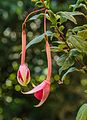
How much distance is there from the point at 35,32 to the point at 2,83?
276mm

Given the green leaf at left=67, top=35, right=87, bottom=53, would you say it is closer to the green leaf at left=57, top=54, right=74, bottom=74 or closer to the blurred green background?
the green leaf at left=57, top=54, right=74, bottom=74

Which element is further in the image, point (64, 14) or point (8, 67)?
point (8, 67)

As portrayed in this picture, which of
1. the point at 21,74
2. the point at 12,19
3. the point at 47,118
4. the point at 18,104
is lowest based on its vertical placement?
the point at 47,118

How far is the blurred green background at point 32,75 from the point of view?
196 cm

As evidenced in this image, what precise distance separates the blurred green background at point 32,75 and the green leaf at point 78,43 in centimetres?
118

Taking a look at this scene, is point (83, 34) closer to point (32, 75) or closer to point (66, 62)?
point (66, 62)

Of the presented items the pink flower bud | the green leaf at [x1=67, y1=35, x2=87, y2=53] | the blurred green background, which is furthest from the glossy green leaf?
the blurred green background

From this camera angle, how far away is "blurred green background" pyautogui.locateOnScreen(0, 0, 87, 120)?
6.43 ft

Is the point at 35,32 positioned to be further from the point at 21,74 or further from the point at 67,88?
the point at 21,74

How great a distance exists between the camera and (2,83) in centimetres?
201

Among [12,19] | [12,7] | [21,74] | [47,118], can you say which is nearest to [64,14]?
[21,74]

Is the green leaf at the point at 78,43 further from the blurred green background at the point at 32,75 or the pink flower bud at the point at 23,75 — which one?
the blurred green background at the point at 32,75

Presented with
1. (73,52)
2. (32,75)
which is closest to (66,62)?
(73,52)

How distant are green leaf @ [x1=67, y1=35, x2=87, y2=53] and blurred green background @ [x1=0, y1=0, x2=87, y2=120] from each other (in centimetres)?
118
